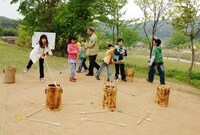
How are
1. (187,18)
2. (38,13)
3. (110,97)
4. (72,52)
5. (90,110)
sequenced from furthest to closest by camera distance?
1. (38,13)
2. (187,18)
3. (72,52)
4. (110,97)
5. (90,110)

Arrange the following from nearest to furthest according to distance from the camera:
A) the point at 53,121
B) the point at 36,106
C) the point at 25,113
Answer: the point at 53,121 < the point at 25,113 < the point at 36,106

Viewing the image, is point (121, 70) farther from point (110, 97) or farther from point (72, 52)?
point (110, 97)

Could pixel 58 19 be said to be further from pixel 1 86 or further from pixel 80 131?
pixel 80 131

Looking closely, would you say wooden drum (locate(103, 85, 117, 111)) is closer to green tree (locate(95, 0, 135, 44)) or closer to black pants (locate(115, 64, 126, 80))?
black pants (locate(115, 64, 126, 80))

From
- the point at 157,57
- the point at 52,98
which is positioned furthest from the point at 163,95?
the point at 52,98

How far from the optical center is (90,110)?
7328 mm

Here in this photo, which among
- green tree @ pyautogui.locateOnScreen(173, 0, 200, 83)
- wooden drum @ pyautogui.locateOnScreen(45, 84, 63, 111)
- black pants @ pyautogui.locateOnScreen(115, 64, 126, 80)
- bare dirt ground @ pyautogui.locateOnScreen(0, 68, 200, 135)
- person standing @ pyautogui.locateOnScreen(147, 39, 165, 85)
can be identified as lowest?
bare dirt ground @ pyautogui.locateOnScreen(0, 68, 200, 135)

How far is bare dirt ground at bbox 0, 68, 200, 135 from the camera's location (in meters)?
5.99

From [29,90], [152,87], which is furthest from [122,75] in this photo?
[29,90]

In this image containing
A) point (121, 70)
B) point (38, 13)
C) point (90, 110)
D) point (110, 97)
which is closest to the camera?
point (90, 110)

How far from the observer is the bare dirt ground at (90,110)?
5992 mm

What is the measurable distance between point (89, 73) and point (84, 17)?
10.8 m

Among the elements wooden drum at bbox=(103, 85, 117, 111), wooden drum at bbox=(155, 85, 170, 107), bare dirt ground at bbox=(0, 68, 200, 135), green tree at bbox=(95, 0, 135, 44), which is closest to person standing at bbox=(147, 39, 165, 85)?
bare dirt ground at bbox=(0, 68, 200, 135)

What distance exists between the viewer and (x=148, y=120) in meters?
6.99
